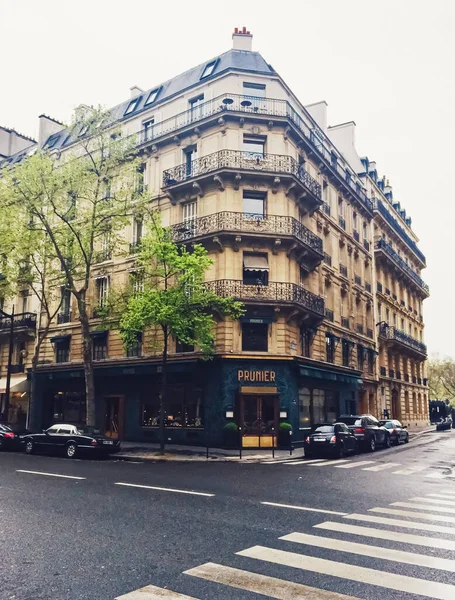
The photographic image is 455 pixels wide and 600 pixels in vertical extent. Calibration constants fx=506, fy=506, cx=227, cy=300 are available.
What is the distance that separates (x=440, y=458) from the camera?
1992cm

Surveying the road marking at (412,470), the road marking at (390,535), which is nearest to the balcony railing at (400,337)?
the road marking at (412,470)

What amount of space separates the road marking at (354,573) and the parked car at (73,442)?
1461 centimetres

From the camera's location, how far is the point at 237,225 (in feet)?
81.3

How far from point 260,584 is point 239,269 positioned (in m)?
20.2

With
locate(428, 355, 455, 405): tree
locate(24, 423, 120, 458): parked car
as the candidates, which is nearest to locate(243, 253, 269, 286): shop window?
locate(24, 423, 120, 458): parked car

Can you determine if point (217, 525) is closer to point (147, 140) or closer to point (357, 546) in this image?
point (357, 546)

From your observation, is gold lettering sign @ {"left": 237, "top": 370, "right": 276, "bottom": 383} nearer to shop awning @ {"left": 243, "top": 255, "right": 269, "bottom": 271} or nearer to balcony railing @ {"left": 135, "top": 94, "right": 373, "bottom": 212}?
shop awning @ {"left": 243, "top": 255, "right": 269, "bottom": 271}

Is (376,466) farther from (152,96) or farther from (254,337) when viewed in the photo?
(152,96)

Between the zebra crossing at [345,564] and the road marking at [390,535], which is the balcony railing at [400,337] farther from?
the road marking at [390,535]

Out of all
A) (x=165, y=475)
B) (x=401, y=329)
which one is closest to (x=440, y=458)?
(x=165, y=475)

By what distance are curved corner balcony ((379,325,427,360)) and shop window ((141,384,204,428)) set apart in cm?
2002

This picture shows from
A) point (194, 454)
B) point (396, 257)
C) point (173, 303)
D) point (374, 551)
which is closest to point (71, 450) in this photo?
point (194, 454)

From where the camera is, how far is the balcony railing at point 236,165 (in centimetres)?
2545

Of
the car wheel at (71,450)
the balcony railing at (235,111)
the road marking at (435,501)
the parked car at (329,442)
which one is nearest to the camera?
the road marking at (435,501)
